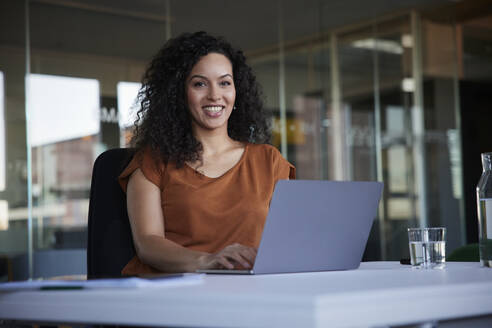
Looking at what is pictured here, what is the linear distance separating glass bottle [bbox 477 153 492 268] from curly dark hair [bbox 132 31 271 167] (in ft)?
2.93

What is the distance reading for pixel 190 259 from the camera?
1595 millimetres

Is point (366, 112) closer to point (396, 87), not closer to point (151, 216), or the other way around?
point (396, 87)

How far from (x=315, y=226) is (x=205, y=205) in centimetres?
69

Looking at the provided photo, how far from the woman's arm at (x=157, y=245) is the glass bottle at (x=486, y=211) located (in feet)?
1.59

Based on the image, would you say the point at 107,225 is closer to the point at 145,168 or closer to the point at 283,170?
the point at 145,168

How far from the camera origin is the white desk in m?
0.80

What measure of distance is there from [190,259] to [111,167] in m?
0.48

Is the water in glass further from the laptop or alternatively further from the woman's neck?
the woman's neck

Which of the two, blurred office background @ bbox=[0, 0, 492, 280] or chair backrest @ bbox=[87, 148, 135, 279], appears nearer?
chair backrest @ bbox=[87, 148, 135, 279]

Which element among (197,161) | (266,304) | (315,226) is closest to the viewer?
(266,304)

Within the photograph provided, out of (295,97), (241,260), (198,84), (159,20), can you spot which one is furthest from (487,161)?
(295,97)

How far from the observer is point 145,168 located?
194 cm

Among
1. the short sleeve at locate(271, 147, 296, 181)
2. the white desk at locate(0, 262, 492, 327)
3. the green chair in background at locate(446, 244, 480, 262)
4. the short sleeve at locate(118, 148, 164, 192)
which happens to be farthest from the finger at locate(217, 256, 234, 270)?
the green chair in background at locate(446, 244, 480, 262)

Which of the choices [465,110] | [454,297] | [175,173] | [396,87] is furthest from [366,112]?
[454,297]
